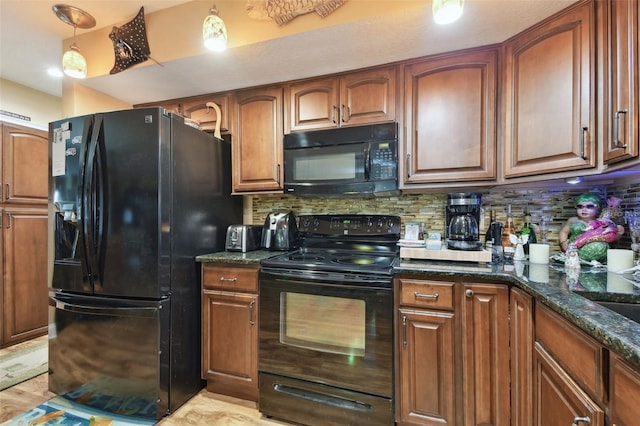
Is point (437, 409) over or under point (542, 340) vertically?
under

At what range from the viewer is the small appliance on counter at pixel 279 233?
205 centimetres

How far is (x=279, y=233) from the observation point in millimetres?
2053

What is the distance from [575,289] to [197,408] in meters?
2.04

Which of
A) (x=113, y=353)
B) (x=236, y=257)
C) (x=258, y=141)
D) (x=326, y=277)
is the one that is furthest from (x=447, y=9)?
(x=113, y=353)

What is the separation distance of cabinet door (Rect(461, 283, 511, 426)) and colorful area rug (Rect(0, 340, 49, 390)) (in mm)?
2921

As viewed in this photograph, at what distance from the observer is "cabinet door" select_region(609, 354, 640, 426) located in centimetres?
59

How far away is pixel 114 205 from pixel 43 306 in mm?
2040

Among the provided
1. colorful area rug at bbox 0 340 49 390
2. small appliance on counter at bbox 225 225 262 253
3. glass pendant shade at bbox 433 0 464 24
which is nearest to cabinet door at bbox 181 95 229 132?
small appliance on counter at bbox 225 225 262 253

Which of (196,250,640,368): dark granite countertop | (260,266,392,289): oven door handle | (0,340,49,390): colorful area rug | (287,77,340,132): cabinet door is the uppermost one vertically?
(287,77,340,132): cabinet door

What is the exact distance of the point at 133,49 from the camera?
1791 mm

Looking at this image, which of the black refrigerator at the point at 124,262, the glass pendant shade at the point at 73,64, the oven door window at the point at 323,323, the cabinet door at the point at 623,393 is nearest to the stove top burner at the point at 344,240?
the oven door window at the point at 323,323

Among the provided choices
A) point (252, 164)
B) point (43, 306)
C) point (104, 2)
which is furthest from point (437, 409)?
point (43, 306)

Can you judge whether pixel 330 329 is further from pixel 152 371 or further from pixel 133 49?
pixel 133 49

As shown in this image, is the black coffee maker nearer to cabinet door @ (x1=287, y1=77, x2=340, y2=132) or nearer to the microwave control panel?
the microwave control panel
